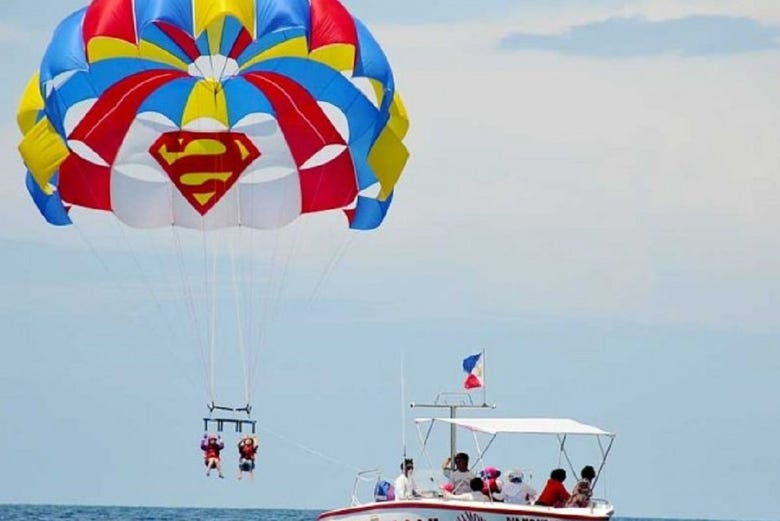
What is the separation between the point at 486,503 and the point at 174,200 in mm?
7318

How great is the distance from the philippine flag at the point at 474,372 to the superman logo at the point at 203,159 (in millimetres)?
4301

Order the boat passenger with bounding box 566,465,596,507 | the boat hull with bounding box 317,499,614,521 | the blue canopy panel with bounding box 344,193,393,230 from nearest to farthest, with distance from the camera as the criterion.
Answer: the boat hull with bounding box 317,499,614,521 < the boat passenger with bounding box 566,465,596,507 < the blue canopy panel with bounding box 344,193,393,230

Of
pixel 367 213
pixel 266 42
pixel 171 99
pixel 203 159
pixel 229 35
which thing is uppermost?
pixel 229 35

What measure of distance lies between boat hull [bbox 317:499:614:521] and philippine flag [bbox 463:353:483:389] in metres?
3.53

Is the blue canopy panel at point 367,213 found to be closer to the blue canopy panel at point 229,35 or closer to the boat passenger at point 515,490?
the blue canopy panel at point 229,35

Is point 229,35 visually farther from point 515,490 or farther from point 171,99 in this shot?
point 515,490

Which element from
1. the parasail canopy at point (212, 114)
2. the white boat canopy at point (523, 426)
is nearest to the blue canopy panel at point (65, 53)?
the parasail canopy at point (212, 114)

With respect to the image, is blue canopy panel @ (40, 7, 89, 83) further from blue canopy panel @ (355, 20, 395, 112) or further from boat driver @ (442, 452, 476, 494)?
boat driver @ (442, 452, 476, 494)

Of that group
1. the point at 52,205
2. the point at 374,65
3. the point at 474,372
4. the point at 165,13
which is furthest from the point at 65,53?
the point at 474,372

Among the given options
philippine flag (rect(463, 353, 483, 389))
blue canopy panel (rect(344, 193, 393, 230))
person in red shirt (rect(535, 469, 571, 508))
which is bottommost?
person in red shirt (rect(535, 469, 571, 508))

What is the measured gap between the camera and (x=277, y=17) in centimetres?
2750

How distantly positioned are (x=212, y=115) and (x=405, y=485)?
6150 millimetres

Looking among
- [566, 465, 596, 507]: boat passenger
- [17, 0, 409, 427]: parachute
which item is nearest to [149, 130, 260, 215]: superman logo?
[17, 0, 409, 427]: parachute

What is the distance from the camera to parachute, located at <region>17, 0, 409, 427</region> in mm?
27891
